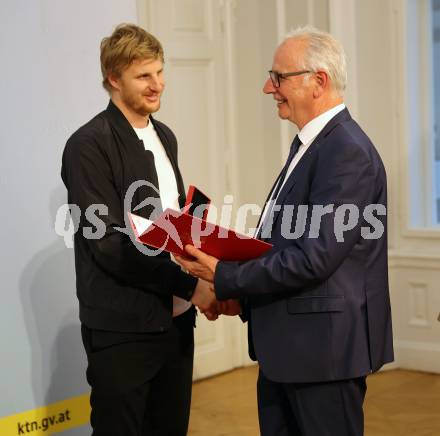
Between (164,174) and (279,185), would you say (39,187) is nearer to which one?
(164,174)

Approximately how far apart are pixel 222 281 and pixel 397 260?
3.09 m

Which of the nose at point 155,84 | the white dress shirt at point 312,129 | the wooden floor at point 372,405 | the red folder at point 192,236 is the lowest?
the wooden floor at point 372,405

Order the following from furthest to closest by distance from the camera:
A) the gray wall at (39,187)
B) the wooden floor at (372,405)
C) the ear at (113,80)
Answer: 1. the wooden floor at (372,405)
2. the gray wall at (39,187)
3. the ear at (113,80)

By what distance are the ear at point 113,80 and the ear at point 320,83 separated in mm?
679

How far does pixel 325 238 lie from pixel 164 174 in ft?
2.54

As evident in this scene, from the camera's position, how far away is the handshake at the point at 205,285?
7.97 ft

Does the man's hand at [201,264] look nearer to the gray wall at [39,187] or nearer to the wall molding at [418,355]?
the gray wall at [39,187]

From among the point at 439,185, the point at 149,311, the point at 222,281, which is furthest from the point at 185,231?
the point at 439,185

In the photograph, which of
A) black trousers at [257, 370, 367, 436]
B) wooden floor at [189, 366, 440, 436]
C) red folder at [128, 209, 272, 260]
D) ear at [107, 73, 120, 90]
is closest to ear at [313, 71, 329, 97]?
red folder at [128, 209, 272, 260]

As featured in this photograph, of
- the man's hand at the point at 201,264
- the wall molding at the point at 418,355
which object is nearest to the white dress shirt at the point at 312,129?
the man's hand at the point at 201,264

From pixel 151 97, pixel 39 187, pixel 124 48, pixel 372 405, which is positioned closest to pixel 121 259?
pixel 151 97

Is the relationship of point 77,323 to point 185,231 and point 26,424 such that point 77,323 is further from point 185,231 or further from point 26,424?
point 185,231

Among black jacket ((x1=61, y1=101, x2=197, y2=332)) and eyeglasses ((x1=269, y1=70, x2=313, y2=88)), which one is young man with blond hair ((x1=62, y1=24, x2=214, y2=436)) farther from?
eyeglasses ((x1=269, y1=70, x2=313, y2=88))

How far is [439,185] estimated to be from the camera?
542 centimetres
